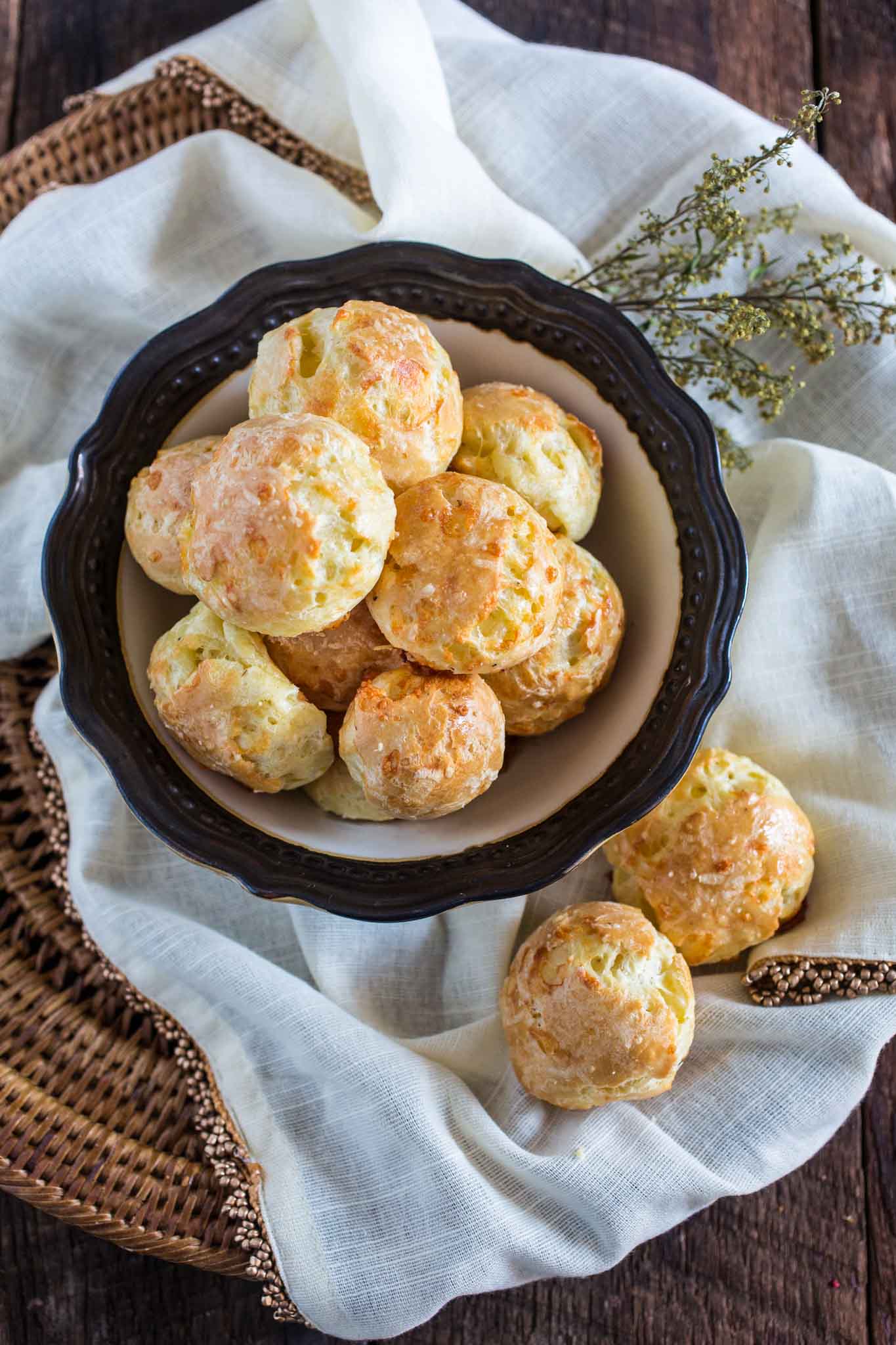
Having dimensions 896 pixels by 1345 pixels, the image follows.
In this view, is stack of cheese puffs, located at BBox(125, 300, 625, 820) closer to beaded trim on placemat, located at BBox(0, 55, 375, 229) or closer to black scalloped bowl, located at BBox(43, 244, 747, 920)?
black scalloped bowl, located at BBox(43, 244, 747, 920)

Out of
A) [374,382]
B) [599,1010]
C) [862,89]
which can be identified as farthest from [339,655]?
[862,89]

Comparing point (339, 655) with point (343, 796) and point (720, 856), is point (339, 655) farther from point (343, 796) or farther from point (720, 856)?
point (720, 856)

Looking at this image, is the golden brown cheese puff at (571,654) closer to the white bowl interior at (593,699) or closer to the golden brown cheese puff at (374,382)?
the white bowl interior at (593,699)

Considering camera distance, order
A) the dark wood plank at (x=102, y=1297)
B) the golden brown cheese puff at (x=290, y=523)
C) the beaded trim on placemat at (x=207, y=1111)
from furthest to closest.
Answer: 1. the dark wood plank at (x=102, y=1297)
2. the beaded trim on placemat at (x=207, y=1111)
3. the golden brown cheese puff at (x=290, y=523)

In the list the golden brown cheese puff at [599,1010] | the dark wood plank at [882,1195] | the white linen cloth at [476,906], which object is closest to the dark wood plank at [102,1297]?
the white linen cloth at [476,906]

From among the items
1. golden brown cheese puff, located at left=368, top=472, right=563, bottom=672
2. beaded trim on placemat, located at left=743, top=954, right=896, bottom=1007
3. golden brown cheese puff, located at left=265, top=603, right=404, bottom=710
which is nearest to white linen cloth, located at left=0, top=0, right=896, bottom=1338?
beaded trim on placemat, located at left=743, top=954, right=896, bottom=1007
